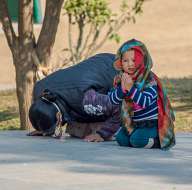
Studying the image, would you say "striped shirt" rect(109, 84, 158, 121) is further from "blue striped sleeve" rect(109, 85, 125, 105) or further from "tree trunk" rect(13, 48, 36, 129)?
"tree trunk" rect(13, 48, 36, 129)

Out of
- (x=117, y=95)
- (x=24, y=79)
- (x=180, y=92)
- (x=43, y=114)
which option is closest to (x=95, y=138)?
(x=43, y=114)

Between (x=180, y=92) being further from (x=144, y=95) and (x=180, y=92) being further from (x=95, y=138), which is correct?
(x=144, y=95)

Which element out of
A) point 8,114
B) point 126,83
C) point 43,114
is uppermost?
point 126,83

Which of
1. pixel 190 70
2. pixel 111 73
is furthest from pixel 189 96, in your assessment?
pixel 111 73

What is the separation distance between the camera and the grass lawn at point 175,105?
10594 mm

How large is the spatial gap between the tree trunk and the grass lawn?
112 centimetres

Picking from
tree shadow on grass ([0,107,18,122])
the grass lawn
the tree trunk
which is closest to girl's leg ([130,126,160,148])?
the tree trunk

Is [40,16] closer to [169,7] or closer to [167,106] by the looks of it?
[169,7]

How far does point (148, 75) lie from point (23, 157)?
105 centimetres

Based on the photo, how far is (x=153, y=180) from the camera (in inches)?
193

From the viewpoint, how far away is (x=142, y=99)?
19.9 ft

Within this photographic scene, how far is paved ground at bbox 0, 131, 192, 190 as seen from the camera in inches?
189

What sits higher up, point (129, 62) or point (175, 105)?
point (129, 62)

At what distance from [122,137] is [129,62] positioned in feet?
1.90
